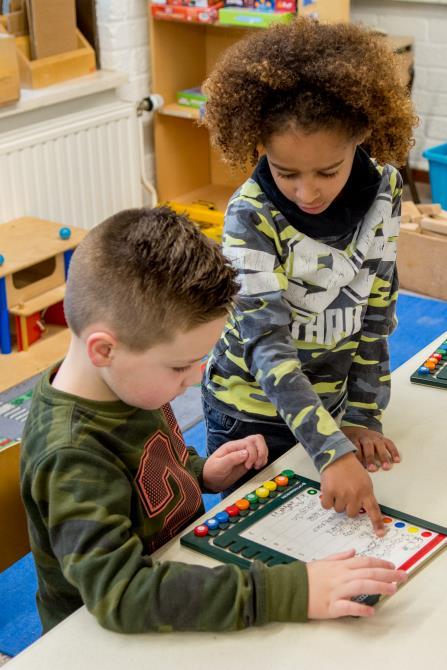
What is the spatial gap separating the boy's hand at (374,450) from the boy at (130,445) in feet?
0.90

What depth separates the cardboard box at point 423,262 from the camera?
9.78 feet

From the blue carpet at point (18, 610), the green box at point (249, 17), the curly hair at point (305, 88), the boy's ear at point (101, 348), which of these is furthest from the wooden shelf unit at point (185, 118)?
the boy's ear at point (101, 348)

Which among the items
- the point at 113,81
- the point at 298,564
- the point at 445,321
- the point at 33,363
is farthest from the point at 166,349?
the point at 113,81

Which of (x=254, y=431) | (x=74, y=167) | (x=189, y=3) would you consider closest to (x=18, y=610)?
(x=254, y=431)

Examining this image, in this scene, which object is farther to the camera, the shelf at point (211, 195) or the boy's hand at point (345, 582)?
the shelf at point (211, 195)

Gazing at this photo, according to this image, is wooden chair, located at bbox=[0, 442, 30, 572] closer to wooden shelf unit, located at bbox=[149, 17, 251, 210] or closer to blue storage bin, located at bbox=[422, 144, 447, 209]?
wooden shelf unit, located at bbox=[149, 17, 251, 210]

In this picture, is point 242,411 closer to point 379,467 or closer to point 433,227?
point 379,467

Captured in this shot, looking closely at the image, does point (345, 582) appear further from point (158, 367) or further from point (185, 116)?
point (185, 116)

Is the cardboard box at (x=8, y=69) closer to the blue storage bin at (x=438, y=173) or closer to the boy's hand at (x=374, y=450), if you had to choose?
the blue storage bin at (x=438, y=173)

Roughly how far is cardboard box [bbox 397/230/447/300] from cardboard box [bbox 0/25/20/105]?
131cm

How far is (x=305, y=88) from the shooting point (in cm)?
113

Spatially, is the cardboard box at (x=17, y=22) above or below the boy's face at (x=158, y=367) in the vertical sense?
above

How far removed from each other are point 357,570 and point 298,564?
0.19 feet

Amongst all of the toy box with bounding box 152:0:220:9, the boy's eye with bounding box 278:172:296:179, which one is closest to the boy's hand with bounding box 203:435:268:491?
the boy's eye with bounding box 278:172:296:179
